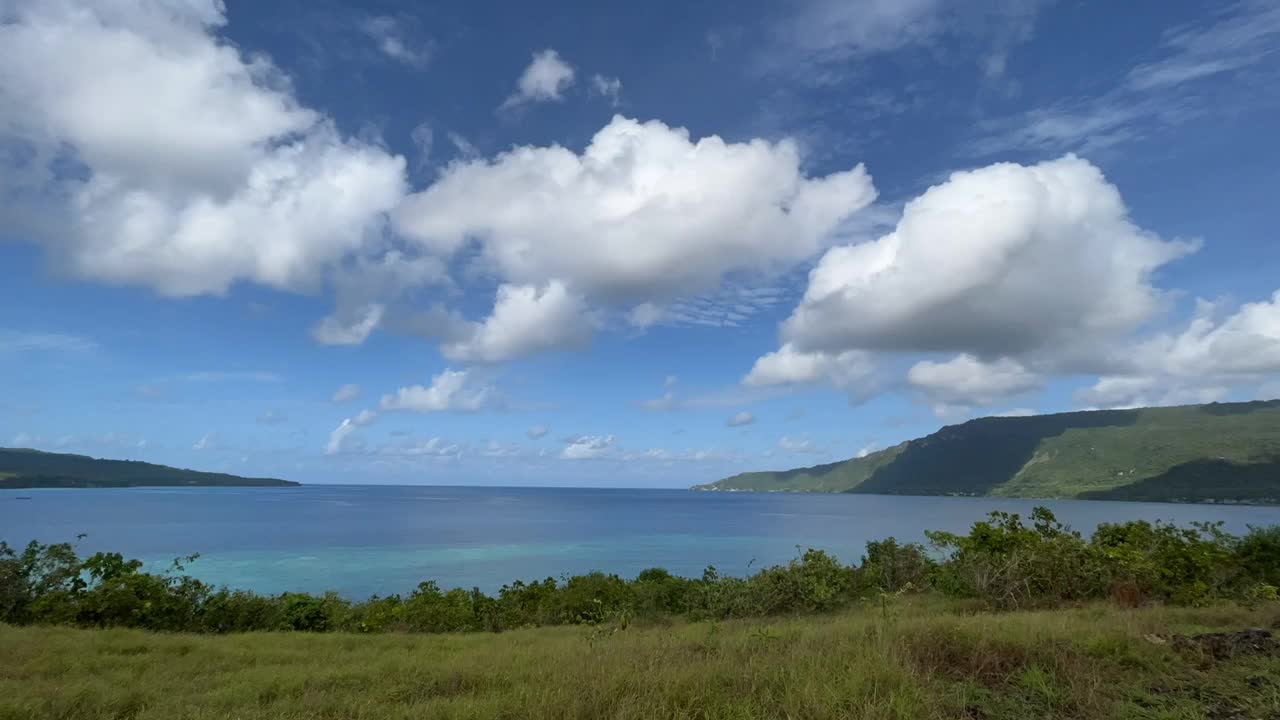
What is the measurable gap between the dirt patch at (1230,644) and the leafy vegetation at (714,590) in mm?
4092

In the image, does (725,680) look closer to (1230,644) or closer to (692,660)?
(692,660)

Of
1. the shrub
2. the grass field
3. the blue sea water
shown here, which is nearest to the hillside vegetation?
the grass field

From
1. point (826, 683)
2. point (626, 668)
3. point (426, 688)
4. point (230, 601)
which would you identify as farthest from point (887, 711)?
point (230, 601)

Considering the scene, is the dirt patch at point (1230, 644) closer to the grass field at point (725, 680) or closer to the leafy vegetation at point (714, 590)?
the grass field at point (725, 680)

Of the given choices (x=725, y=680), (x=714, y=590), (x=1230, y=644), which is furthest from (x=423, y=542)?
(x=1230, y=644)

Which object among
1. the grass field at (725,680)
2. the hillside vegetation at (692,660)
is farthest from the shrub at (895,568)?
the grass field at (725,680)

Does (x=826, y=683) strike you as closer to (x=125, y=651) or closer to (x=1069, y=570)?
(x=125, y=651)

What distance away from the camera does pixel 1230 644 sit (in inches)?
260

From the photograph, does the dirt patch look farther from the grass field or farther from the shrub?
the shrub

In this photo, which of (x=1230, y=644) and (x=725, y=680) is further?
(x=1230, y=644)

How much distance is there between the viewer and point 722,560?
53219mm

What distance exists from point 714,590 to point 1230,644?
11741mm

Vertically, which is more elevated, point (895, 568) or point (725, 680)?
point (725, 680)

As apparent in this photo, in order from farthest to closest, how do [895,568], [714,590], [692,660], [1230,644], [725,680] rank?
[895,568], [714,590], [1230,644], [692,660], [725,680]
